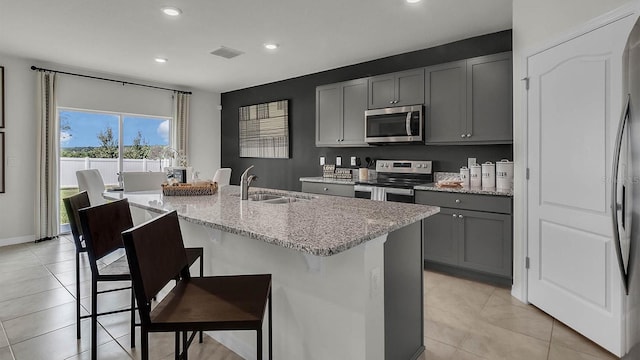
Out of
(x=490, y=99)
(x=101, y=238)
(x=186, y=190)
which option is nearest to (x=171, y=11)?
(x=186, y=190)

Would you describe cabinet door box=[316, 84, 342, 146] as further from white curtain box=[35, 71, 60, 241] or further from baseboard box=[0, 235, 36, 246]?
baseboard box=[0, 235, 36, 246]

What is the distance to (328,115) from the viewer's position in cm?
475

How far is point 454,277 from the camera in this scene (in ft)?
11.2

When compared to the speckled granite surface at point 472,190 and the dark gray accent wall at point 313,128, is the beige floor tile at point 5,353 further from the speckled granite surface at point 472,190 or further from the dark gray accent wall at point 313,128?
the dark gray accent wall at point 313,128

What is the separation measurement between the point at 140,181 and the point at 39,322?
170 cm

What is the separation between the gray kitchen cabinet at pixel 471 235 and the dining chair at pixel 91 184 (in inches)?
145

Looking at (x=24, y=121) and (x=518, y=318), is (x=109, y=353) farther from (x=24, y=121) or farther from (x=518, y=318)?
(x=24, y=121)

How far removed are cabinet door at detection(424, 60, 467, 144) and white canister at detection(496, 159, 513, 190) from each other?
0.49 metres

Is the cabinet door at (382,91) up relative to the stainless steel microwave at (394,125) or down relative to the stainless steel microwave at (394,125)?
up

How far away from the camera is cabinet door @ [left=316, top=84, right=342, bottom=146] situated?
463 cm

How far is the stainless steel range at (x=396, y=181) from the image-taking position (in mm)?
3674

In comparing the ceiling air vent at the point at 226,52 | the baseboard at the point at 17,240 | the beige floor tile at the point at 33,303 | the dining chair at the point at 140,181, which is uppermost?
the ceiling air vent at the point at 226,52

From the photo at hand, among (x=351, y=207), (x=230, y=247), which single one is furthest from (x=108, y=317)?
(x=351, y=207)

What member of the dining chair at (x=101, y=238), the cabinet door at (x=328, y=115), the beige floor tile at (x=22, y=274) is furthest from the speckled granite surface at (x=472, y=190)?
the beige floor tile at (x=22, y=274)
